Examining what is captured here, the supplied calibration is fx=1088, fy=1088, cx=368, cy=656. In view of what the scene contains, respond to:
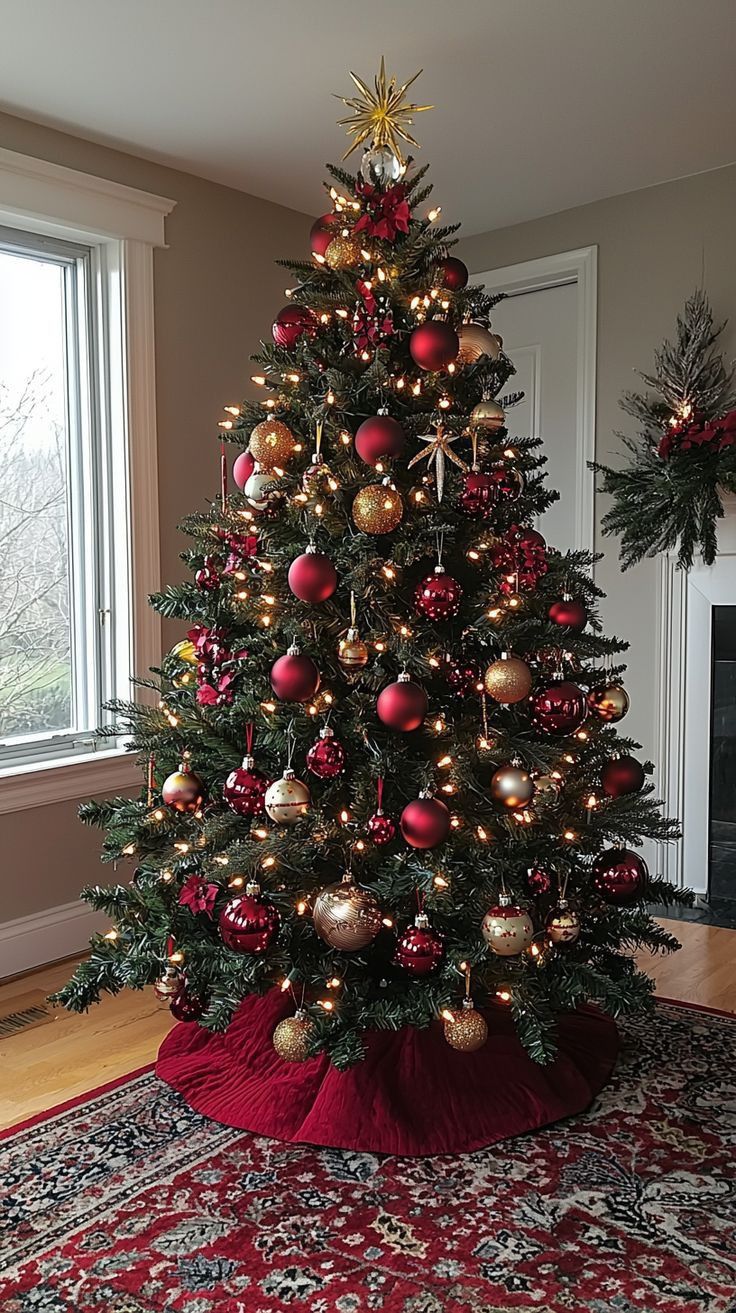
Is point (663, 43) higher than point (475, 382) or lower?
higher

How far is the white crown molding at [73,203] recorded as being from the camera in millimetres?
2973

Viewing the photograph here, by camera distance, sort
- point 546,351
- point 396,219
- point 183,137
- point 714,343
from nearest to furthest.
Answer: point 396,219 → point 183,137 → point 714,343 → point 546,351

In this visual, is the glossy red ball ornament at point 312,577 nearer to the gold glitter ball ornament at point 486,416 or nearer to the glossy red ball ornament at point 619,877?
the gold glitter ball ornament at point 486,416

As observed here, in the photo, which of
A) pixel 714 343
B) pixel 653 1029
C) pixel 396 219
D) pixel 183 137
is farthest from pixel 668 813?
pixel 183 137

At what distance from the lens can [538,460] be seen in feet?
7.53

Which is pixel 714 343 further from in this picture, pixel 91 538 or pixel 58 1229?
pixel 58 1229

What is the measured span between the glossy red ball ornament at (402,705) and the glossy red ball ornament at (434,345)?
24.4 inches

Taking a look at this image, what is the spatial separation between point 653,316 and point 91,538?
1996 mm


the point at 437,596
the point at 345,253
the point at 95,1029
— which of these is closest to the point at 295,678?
the point at 437,596

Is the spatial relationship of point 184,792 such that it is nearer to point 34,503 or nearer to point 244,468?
point 244,468

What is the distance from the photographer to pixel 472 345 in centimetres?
224

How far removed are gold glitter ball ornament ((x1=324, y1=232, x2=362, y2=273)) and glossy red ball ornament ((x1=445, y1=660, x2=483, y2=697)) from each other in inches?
32.6

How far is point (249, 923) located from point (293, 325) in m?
1.19

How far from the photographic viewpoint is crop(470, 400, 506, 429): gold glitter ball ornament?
6.96 ft
